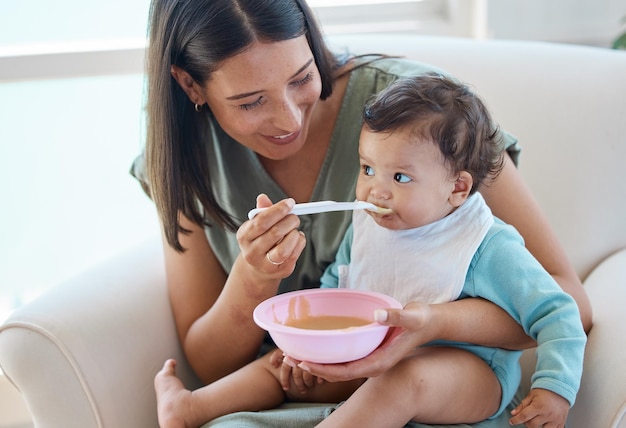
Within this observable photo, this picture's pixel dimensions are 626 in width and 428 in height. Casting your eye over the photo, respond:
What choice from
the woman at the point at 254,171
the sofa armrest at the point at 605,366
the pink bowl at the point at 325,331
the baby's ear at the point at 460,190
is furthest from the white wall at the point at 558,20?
the pink bowl at the point at 325,331

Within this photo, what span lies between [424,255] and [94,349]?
61cm

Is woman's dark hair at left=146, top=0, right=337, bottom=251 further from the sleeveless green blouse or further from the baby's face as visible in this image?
the baby's face

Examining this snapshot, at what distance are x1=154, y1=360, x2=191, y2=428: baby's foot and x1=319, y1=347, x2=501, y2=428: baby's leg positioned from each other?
0.96ft

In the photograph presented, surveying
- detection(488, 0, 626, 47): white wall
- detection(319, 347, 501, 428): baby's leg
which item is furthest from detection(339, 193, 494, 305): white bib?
detection(488, 0, 626, 47): white wall

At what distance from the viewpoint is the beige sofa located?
125cm

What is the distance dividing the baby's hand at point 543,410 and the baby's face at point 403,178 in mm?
319

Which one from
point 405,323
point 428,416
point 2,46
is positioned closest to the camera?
point 405,323

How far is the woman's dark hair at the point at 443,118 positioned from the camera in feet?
3.63

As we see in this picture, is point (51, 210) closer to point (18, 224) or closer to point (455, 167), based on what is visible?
point (18, 224)

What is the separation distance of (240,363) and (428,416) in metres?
0.47

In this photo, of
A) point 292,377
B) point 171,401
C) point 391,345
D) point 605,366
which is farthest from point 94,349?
point 605,366

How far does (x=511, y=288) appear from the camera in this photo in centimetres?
115

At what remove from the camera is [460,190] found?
1.18 metres

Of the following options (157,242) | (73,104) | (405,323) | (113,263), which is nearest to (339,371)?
(405,323)
